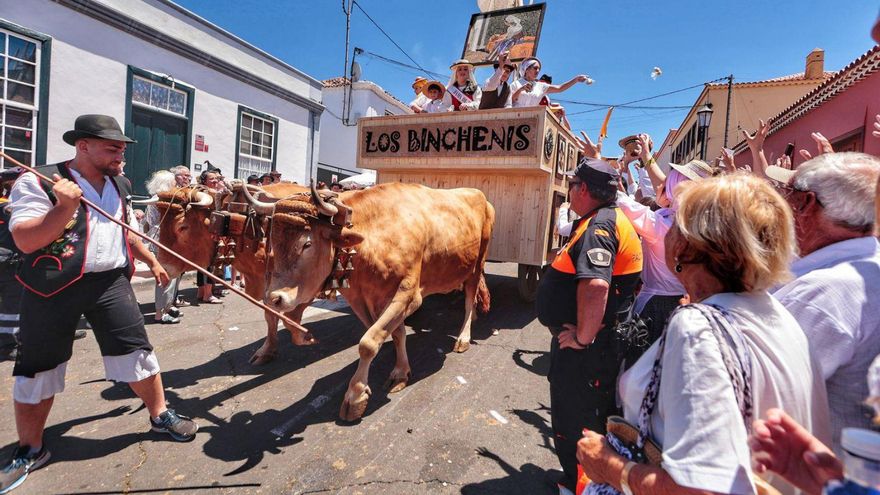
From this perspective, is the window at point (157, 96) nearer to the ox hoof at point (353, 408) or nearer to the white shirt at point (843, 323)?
the ox hoof at point (353, 408)

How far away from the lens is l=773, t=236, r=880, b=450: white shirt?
46.5 inches

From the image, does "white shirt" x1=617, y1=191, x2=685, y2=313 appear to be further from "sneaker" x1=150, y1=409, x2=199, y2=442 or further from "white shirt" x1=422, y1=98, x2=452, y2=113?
"white shirt" x1=422, y1=98, x2=452, y2=113

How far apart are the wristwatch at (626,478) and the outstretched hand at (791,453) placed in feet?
0.94

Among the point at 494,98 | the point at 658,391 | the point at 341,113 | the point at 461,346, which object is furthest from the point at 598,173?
the point at 341,113

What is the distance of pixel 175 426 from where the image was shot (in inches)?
115

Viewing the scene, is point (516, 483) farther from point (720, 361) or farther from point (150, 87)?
point (150, 87)

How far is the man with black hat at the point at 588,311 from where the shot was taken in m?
2.26

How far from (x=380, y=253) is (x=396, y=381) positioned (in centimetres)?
119

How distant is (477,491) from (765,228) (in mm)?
2137

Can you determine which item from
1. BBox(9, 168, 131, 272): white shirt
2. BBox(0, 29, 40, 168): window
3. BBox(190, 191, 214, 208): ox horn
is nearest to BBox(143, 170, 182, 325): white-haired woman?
BBox(190, 191, 214, 208): ox horn

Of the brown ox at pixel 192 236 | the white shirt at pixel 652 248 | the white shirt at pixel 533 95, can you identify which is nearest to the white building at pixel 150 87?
the brown ox at pixel 192 236

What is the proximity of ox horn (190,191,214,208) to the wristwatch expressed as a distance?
422cm

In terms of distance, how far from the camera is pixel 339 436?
9.96 feet

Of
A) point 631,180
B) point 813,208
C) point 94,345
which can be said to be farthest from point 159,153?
point 813,208
